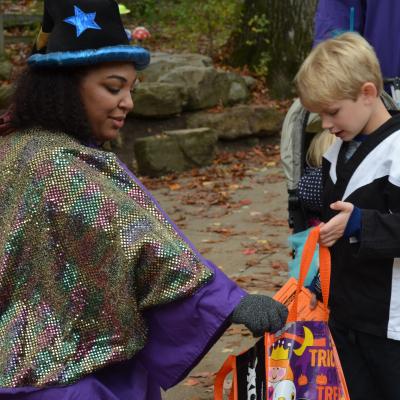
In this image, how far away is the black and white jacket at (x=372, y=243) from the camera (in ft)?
10.1

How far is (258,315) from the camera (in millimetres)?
2877

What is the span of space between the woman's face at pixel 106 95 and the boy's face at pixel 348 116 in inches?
27.1

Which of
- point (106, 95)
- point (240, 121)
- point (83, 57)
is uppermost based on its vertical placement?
point (83, 57)

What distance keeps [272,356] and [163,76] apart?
8.69 metres

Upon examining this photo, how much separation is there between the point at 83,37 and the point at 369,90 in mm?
999

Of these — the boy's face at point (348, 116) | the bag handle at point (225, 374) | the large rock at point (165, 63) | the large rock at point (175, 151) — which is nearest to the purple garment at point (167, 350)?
the bag handle at point (225, 374)

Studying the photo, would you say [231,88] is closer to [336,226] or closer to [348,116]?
[348,116]

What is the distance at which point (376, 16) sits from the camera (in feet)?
14.2

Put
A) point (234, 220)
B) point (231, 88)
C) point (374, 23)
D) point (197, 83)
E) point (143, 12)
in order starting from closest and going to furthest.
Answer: point (374, 23)
point (234, 220)
point (197, 83)
point (231, 88)
point (143, 12)

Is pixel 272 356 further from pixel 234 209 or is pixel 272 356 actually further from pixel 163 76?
pixel 163 76

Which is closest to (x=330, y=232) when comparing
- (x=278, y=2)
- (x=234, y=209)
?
(x=234, y=209)

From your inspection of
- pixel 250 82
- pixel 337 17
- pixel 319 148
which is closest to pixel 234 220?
pixel 337 17

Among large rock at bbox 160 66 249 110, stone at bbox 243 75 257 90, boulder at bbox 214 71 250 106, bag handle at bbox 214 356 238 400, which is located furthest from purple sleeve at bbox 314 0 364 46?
stone at bbox 243 75 257 90

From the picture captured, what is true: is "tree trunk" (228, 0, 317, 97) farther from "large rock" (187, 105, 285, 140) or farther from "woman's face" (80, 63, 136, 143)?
"woman's face" (80, 63, 136, 143)
